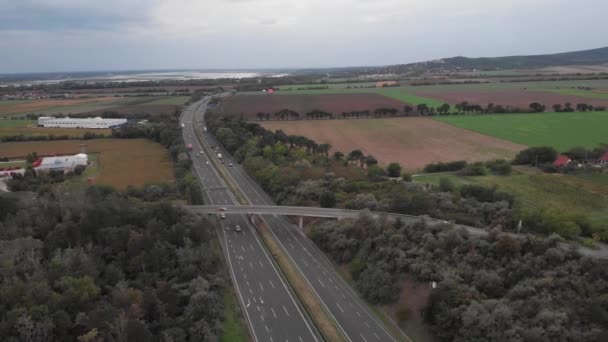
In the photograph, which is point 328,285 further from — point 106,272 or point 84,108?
point 84,108

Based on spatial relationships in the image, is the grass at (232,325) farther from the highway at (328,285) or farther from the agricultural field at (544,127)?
the agricultural field at (544,127)

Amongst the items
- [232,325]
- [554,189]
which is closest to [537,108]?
[554,189]

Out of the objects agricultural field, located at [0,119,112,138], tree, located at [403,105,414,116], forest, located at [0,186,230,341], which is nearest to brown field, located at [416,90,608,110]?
tree, located at [403,105,414,116]

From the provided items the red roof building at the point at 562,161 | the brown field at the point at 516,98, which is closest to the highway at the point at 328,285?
the red roof building at the point at 562,161

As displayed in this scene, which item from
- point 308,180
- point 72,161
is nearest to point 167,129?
point 72,161

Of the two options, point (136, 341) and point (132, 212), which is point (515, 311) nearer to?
point (136, 341)
